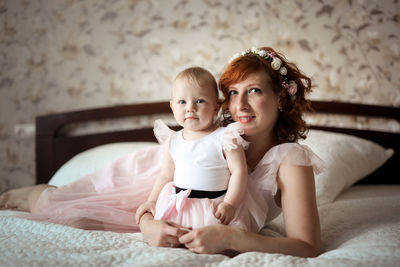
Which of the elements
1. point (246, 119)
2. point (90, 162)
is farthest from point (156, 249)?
point (90, 162)

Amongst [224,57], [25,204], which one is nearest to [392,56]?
[224,57]

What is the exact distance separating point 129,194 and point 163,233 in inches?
23.2

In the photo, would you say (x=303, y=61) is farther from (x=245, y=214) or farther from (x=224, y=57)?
(x=245, y=214)

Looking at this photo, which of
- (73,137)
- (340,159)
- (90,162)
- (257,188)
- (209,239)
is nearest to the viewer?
(209,239)

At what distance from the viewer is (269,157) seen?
4.02 ft

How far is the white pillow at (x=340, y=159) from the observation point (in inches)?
71.5

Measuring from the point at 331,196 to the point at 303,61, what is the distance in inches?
41.4

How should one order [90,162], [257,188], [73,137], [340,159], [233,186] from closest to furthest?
[233,186] < [257,188] < [340,159] < [90,162] < [73,137]

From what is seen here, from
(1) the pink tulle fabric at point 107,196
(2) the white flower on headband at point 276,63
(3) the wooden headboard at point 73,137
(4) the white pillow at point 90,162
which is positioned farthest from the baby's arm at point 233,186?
(3) the wooden headboard at point 73,137

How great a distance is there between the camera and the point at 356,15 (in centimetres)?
235

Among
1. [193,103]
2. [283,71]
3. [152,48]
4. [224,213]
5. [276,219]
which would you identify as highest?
[152,48]

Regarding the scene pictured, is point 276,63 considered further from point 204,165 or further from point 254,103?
point 204,165

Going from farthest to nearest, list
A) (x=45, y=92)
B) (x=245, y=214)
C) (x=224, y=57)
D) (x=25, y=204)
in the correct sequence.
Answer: (x=45, y=92)
(x=224, y=57)
(x=25, y=204)
(x=245, y=214)

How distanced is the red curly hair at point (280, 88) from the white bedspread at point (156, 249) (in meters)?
0.42
